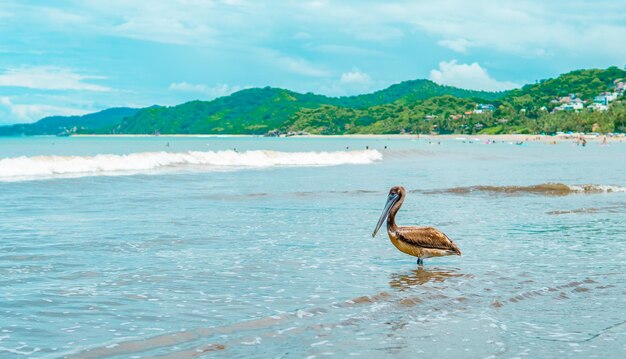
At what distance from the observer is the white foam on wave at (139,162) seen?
131 feet

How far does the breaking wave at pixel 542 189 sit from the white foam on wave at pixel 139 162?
2043 centimetres

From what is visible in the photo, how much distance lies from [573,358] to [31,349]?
18.3 ft

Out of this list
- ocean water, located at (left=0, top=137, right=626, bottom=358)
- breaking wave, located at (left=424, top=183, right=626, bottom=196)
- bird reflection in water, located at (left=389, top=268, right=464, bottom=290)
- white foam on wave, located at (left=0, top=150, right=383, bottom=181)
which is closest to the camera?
ocean water, located at (left=0, top=137, right=626, bottom=358)

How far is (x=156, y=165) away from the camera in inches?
1962

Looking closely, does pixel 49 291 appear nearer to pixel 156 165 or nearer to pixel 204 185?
pixel 204 185

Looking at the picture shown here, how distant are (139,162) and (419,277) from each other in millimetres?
39844

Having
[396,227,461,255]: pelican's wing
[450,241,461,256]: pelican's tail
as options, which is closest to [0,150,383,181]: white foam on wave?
[396,227,461,255]: pelican's wing

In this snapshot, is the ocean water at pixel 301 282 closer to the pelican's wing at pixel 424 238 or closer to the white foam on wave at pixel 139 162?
the pelican's wing at pixel 424 238

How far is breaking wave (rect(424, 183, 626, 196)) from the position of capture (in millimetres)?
29734

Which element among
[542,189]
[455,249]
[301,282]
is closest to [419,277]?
[455,249]

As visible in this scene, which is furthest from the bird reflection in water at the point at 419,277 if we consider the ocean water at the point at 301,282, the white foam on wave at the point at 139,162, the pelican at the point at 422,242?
the white foam on wave at the point at 139,162

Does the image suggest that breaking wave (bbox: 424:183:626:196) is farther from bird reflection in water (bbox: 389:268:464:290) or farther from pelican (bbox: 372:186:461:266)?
bird reflection in water (bbox: 389:268:464:290)

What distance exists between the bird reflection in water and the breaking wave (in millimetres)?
17240

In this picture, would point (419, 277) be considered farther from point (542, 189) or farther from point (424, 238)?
point (542, 189)
